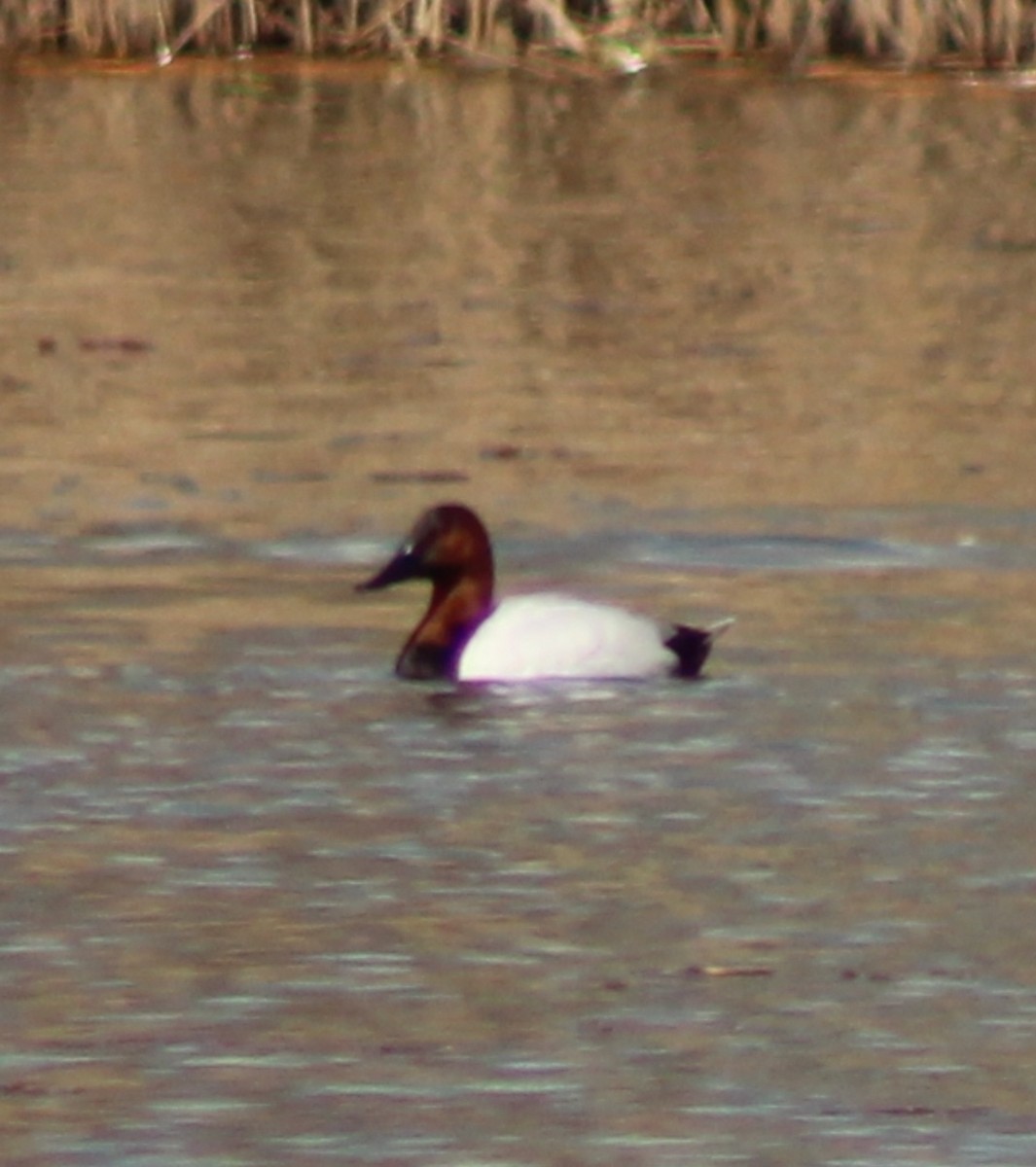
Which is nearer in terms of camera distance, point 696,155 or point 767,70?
point 696,155

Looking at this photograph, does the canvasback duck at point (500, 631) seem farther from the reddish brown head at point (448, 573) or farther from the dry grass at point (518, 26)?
the dry grass at point (518, 26)

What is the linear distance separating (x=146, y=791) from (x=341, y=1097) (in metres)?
2.08

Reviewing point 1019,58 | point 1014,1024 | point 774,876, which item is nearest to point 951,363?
point 774,876

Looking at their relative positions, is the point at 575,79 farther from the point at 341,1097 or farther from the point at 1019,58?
the point at 341,1097

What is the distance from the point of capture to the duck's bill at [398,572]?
9344 mm

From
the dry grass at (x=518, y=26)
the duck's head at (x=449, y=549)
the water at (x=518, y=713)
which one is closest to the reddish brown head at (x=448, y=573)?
the duck's head at (x=449, y=549)

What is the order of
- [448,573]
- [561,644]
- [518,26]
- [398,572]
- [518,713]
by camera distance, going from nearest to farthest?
[518,713] < [561,644] < [448,573] < [398,572] < [518,26]

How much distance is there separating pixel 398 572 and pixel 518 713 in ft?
3.26

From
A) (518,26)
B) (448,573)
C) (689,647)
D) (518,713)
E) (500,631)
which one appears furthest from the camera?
(518,26)

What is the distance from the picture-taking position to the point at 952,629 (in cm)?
916

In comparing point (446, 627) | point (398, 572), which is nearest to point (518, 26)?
point (398, 572)

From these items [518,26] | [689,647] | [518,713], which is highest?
[518,26]

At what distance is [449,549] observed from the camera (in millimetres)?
9242

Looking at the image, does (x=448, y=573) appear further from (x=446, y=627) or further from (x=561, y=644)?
(x=561, y=644)
